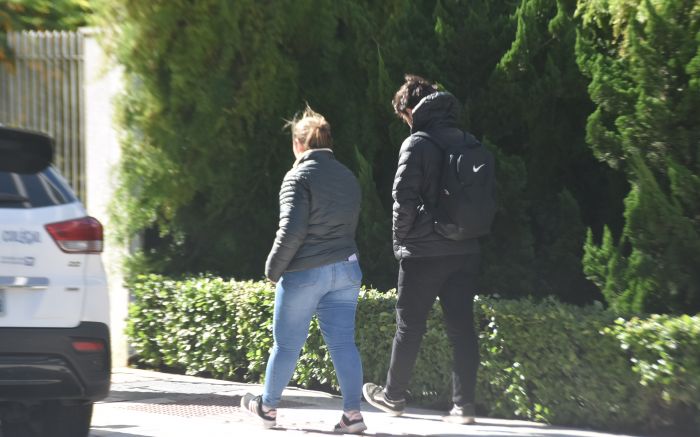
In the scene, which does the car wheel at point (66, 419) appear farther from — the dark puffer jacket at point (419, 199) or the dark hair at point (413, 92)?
the dark hair at point (413, 92)

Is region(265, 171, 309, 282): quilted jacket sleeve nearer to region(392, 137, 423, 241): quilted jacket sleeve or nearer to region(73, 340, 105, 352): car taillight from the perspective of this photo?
region(392, 137, 423, 241): quilted jacket sleeve

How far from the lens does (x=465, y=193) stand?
5582mm

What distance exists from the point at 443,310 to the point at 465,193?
714 mm

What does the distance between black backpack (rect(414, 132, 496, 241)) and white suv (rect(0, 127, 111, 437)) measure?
182 cm

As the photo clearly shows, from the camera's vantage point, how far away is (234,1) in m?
7.42

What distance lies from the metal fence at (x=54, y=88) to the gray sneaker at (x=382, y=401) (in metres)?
3.57

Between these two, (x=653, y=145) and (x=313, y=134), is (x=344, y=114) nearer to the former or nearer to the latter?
(x=313, y=134)

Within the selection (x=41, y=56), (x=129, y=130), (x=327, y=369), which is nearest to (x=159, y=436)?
(x=327, y=369)

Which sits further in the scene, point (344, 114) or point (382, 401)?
point (344, 114)

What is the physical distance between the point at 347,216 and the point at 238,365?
2.32 m

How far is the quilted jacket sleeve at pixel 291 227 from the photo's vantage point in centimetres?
536

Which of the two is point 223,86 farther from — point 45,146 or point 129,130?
point 45,146

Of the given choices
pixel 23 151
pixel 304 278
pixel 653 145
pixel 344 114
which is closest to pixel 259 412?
pixel 304 278

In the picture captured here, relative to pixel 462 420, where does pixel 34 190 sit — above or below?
above
